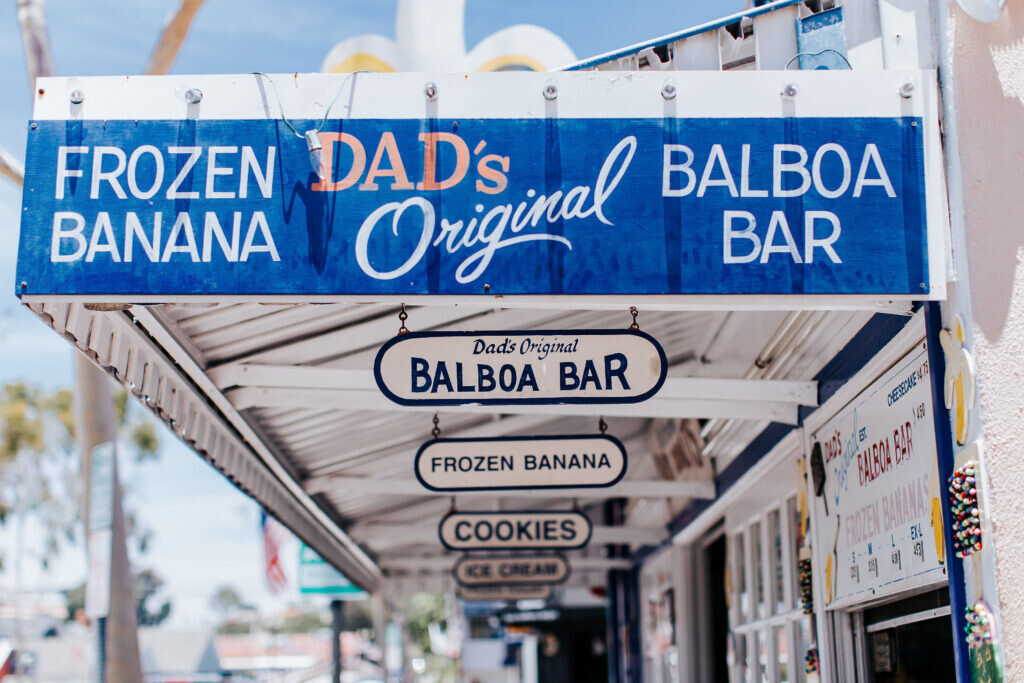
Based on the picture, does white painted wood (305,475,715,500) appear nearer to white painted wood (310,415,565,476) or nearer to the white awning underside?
the white awning underside

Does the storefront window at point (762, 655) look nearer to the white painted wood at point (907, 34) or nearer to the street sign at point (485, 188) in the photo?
the street sign at point (485, 188)

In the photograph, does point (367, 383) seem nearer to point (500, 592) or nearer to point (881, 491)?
point (881, 491)

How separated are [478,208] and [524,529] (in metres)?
5.27

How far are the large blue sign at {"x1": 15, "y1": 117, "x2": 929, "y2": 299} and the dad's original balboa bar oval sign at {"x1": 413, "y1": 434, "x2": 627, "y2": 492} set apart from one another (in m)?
2.11

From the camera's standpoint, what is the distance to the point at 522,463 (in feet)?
19.3

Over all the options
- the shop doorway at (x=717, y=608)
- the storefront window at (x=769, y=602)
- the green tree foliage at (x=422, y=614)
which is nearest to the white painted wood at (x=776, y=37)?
the storefront window at (x=769, y=602)

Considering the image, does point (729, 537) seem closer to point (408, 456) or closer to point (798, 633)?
point (798, 633)

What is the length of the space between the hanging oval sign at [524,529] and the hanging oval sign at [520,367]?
4493 millimetres

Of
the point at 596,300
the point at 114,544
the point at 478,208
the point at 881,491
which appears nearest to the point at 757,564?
the point at 881,491

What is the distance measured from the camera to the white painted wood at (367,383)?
18.4 ft

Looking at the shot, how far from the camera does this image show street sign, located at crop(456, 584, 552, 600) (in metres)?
11.5

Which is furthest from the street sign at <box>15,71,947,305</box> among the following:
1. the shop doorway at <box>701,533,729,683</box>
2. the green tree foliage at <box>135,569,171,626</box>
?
the green tree foliage at <box>135,569,171,626</box>

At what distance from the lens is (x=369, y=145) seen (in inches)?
156

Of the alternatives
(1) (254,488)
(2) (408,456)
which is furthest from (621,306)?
(2) (408,456)
